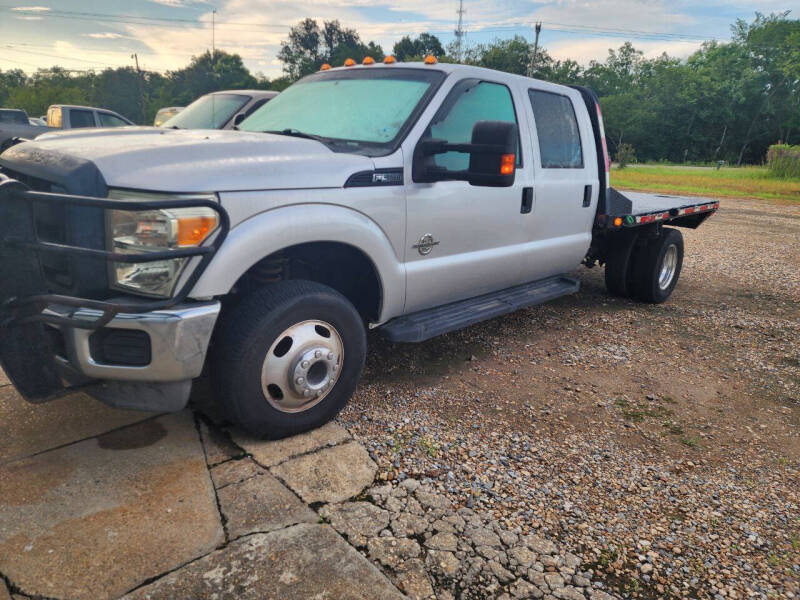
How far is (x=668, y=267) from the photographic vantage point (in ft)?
19.1

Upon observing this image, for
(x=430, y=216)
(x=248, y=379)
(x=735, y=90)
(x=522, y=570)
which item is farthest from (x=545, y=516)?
(x=735, y=90)

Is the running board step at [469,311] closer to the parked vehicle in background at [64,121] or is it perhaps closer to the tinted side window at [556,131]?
the tinted side window at [556,131]

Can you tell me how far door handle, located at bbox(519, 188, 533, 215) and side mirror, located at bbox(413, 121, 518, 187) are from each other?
2.93 ft

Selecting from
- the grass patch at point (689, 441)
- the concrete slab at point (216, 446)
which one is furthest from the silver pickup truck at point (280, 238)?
the grass patch at point (689, 441)

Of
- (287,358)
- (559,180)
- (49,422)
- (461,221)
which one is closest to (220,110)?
(559,180)

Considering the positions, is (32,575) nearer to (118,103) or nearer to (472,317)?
(472,317)

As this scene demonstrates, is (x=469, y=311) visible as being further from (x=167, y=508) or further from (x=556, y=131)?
(x=167, y=508)

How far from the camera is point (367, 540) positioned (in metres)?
2.18

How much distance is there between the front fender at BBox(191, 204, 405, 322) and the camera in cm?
237

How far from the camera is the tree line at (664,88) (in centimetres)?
5456

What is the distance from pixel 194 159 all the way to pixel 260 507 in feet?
4.75

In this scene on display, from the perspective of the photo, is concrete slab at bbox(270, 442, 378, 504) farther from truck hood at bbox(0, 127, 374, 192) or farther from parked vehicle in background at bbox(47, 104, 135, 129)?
parked vehicle in background at bbox(47, 104, 135, 129)

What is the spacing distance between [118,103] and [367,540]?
8902cm

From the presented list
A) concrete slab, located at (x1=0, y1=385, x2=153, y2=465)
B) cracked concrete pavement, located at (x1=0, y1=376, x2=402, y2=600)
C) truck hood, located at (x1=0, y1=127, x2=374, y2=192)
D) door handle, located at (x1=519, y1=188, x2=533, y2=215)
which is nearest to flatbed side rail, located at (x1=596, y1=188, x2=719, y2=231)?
door handle, located at (x1=519, y1=188, x2=533, y2=215)
